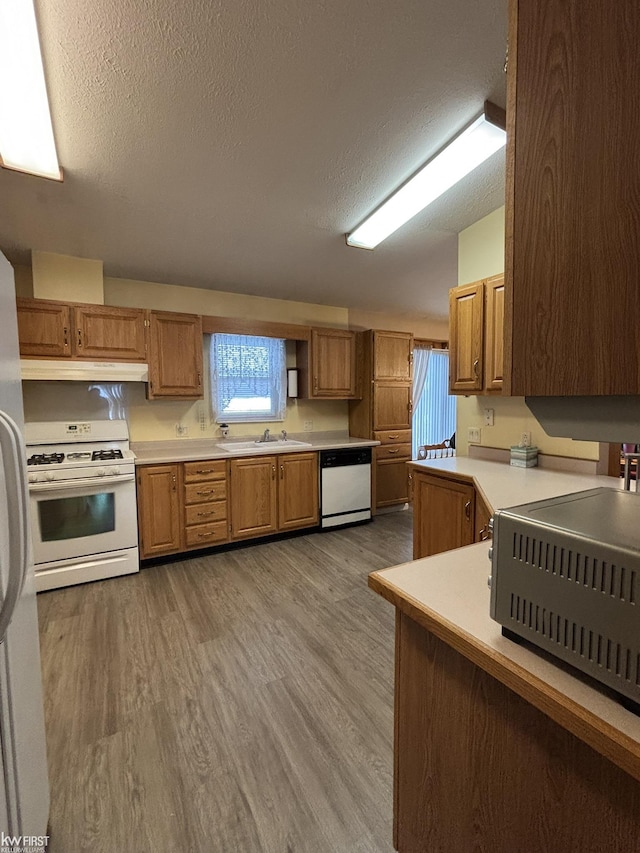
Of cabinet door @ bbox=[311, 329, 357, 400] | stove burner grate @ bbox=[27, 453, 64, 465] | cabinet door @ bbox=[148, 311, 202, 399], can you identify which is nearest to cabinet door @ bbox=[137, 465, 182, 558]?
stove burner grate @ bbox=[27, 453, 64, 465]

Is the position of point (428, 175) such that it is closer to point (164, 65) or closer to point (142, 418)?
point (164, 65)

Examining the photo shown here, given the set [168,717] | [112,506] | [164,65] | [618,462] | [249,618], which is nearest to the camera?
[164,65]

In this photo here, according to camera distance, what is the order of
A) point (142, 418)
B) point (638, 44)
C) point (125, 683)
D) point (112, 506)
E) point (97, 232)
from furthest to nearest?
point (142, 418) → point (112, 506) → point (97, 232) → point (125, 683) → point (638, 44)

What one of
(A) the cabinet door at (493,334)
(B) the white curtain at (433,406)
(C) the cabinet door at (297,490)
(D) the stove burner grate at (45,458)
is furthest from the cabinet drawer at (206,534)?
(B) the white curtain at (433,406)

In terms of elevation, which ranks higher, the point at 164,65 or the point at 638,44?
the point at 164,65

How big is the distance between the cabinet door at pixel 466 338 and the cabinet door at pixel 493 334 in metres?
0.04

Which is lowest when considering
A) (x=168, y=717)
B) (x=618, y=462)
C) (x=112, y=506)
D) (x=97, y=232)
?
(x=168, y=717)

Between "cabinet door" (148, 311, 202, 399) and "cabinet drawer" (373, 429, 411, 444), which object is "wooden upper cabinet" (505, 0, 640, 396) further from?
"cabinet drawer" (373, 429, 411, 444)

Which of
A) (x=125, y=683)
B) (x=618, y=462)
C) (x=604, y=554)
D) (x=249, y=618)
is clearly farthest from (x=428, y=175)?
(x=125, y=683)

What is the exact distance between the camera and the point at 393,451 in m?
4.55

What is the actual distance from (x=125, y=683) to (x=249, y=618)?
0.75 m

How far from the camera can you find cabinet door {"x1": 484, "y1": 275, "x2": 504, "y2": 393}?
239 cm

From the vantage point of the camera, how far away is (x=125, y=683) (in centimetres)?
185

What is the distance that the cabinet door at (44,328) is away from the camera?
2818 mm
